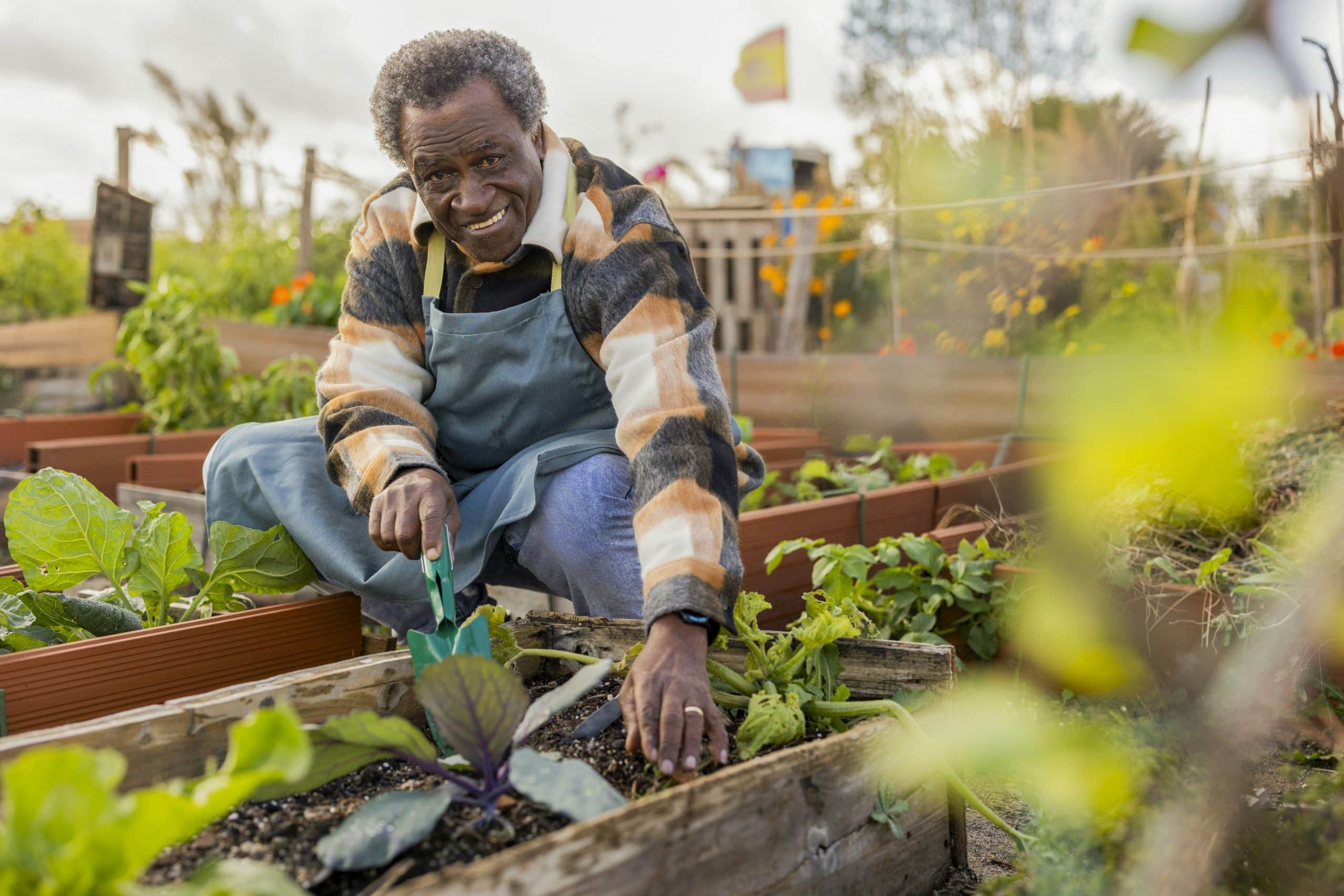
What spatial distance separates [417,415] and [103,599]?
0.65 meters

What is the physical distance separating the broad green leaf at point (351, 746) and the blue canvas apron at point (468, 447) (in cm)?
74

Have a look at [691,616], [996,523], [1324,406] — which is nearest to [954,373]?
[1324,406]

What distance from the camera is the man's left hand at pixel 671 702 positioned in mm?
1137

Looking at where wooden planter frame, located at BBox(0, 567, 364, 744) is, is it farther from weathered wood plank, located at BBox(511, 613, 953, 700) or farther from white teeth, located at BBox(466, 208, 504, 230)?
white teeth, located at BBox(466, 208, 504, 230)

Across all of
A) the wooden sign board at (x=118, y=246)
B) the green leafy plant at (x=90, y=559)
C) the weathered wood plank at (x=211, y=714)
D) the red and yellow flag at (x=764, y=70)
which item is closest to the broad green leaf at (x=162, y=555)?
the green leafy plant at (x=90, y=559)

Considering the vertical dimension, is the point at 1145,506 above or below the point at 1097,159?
below

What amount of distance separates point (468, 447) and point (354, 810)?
3.28 feet

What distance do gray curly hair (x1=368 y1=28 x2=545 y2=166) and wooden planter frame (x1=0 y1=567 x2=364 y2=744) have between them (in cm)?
84

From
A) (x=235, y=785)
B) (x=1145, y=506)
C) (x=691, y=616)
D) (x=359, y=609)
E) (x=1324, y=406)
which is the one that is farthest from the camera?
(x=1324, y=406)

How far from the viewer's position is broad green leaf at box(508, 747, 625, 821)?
997 millimetres

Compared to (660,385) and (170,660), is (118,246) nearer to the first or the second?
(170,660)

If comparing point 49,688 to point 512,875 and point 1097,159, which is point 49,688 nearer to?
point 512,875

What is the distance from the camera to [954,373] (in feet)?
14.9

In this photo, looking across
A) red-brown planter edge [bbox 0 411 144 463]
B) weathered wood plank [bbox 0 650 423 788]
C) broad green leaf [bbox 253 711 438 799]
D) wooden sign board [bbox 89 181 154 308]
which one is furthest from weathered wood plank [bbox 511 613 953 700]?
wooden sign board [bbox 89 181 154 308]
